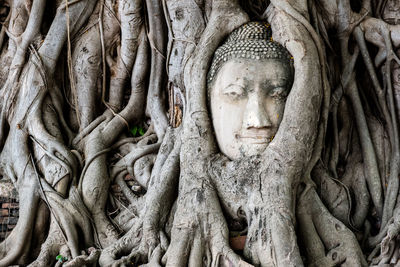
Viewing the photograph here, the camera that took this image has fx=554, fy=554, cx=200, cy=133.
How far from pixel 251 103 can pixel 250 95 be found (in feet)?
0.18

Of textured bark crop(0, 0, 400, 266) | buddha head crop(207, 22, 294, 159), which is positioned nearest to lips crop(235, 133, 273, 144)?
buddha head crop(207, 22, 294, 159)

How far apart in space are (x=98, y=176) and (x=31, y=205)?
1.61ft

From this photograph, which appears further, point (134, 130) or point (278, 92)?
point (134, 130)

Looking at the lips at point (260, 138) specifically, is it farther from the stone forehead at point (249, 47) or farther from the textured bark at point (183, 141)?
the stone forehead at point (249, 47)

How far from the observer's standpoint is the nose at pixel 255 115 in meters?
3.16

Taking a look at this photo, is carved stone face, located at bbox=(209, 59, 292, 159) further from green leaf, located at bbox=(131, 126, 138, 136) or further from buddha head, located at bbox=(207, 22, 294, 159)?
green leaf, located at bbox=(131, 126, 138, 136)

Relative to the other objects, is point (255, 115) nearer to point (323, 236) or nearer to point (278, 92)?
point (278, 92)

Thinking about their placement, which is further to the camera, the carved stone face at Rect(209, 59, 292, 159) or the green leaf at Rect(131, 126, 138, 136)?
the green leaf at Rect(131, 126, 138, 136)

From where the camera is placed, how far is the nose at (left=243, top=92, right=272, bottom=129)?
3.16 meters

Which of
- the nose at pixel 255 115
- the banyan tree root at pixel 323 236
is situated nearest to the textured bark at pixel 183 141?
the banyan tree root at pixel 323 236

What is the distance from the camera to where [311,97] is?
3141 millimetres

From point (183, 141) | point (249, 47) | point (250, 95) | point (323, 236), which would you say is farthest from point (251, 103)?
point (323, 236)

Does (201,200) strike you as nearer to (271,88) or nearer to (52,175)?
(271,88)

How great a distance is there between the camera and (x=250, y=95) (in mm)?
3223
